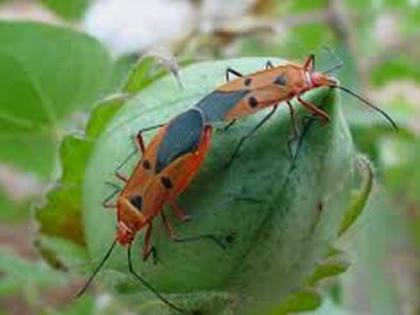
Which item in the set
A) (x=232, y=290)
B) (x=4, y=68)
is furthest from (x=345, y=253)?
(x=4, y=68)

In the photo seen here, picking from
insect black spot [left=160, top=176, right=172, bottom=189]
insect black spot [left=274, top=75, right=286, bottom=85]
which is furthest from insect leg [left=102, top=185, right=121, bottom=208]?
insect black spot [left=274, top=75, right=286, bottom=85]

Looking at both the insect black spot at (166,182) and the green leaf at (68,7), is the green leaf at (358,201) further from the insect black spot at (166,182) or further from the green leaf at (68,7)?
the green leaf at (68,7)

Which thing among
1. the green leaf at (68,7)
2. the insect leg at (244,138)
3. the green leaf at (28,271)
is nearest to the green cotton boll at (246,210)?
the insect leg at (244,138)

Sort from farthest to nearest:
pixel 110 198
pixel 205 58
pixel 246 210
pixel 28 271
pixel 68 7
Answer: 1. pixel 68 7
2. pixel 28 271
3. pixel 205 58
4. pixel 110 198
5. pixel 246 210

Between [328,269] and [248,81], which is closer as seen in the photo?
[248,81]

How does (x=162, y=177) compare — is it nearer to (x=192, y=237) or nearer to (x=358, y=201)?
(x=192, y=237)

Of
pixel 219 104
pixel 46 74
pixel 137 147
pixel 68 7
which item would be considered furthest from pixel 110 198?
pixel 68 7
